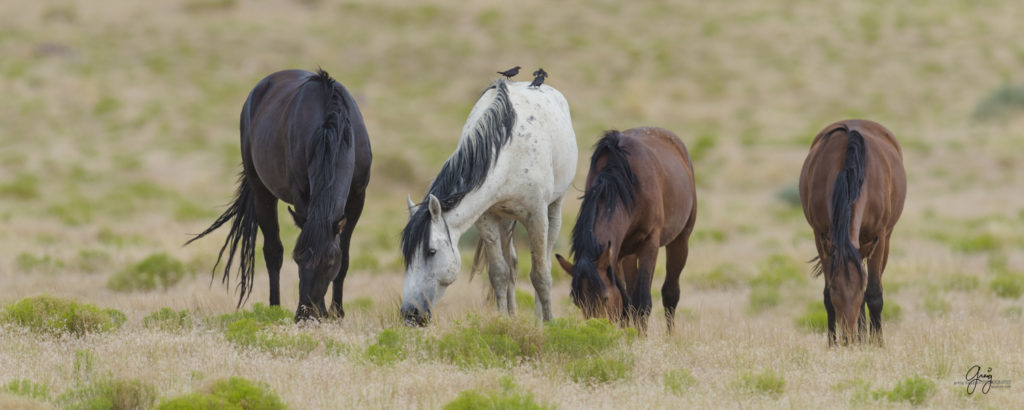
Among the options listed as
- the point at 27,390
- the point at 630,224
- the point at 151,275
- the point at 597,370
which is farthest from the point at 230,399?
the point at 151,275

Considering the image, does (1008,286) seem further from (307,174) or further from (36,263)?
(36,263)

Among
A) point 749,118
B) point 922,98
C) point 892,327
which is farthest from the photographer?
point 922,98

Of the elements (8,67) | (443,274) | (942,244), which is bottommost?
(942,244)

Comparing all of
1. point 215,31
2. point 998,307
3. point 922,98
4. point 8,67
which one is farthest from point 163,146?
point 922,98

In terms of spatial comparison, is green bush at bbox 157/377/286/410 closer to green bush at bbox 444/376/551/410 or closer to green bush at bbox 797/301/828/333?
green bush at bbox 444/376/551/410

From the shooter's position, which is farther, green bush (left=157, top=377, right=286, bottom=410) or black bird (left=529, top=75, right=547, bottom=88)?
black bird (left=529, top=75, right=547, bottom=88)

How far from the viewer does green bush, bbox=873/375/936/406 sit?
18.1ft

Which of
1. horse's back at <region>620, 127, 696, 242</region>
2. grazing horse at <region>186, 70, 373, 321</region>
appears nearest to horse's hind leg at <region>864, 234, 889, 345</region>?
horse's back at <region>620, 127, 696, 242</region>

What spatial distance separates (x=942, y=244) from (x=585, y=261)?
448 inches

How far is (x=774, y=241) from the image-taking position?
1703 cm

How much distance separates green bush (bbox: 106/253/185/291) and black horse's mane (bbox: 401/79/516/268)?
5.89 metres

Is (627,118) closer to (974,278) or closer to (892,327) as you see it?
(974,278)

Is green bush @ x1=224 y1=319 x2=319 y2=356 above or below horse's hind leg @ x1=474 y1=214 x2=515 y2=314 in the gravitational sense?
below

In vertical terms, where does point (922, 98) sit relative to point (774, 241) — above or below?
above
